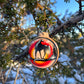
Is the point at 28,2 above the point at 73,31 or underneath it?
above

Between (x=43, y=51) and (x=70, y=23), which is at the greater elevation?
(x=70, y=23)

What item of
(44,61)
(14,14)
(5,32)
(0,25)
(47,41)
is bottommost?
(44,61)

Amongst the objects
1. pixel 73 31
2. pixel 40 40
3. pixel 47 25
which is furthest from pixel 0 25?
pixel 73 31

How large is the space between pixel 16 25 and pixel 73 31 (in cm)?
133

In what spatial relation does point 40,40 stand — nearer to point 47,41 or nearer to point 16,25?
point 47,41

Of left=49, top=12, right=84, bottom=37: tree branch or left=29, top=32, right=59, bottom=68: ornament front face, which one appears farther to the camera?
left=49, top=12, right=84, bottom=37: tree branch

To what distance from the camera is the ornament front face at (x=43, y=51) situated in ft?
3.95

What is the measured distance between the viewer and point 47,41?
1.21 m

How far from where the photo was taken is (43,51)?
1201 mm

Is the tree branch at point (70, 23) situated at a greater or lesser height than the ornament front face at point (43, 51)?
greater

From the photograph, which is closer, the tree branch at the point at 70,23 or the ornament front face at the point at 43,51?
the ornament front face at the point at 43,51

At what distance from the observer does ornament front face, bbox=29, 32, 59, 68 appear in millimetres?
1205

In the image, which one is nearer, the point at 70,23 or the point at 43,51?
the point at 43,51

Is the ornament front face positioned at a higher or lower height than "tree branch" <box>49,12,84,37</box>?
lower
